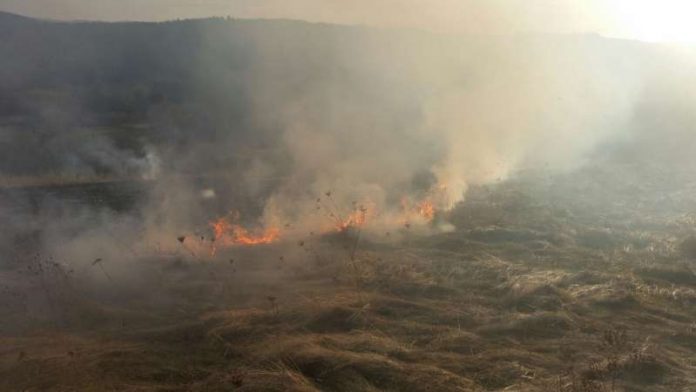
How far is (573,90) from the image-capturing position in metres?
35.6

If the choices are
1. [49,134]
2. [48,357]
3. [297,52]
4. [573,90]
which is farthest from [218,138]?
[48,357]

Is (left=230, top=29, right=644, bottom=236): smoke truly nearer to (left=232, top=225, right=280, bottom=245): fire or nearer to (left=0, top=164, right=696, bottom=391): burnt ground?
(left=232, top=225, right=280, bottom=245): fire

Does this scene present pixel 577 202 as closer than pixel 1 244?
No

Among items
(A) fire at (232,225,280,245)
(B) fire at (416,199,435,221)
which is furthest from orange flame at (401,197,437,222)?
(A) fire at (232,225,280,245)

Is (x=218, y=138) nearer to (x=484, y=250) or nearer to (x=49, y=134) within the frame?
(x=49, y=134)

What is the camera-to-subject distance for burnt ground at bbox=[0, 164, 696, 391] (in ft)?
24.8

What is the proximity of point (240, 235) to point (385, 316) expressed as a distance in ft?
20.1

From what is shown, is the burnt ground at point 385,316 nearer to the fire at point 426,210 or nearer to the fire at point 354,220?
the fire at point 354,220

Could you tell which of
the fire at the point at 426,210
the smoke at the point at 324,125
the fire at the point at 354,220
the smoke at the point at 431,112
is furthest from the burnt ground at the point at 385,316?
the smoke at the point at 431,112

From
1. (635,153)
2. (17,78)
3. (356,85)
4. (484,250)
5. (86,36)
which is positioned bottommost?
(484,250)

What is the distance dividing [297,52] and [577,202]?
3789cm

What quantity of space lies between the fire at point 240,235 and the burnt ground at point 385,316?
73 centimetres

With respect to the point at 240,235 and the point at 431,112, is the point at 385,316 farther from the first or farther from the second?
the point at 431,112

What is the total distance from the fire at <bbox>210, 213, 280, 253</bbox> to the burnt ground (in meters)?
0.73
